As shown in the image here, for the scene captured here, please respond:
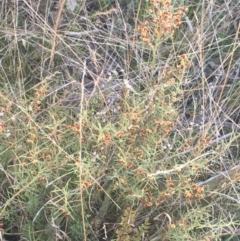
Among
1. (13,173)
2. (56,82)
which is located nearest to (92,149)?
(13,173)

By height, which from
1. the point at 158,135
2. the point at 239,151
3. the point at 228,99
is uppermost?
the point at 158,135

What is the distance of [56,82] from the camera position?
1827mm

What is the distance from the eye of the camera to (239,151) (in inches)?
71.5

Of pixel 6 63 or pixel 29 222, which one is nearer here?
pixel 29 222

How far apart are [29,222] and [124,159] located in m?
0.29

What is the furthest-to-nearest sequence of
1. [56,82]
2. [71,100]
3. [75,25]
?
[75,25] → [56,82] → [71,100]

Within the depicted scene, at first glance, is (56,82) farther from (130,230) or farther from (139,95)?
(130,230)

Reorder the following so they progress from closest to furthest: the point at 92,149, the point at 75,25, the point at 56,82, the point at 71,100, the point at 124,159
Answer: the point at 124,159
the point at 92,149
the point at 71,100
the point at 56,82
the point at 75,25

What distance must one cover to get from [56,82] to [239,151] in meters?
0.58

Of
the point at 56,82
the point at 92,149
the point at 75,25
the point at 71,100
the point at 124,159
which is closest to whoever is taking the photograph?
the point at 124,159

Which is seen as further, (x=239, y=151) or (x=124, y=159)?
(x=239, y=151)

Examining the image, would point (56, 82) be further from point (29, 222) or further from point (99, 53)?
point (29, 222)

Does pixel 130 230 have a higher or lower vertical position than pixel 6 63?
lower

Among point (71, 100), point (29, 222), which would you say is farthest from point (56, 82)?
point (29, 222)
